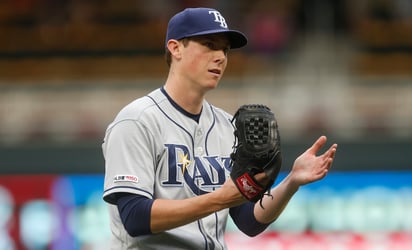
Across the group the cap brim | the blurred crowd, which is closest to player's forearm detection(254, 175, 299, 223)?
the cap brim

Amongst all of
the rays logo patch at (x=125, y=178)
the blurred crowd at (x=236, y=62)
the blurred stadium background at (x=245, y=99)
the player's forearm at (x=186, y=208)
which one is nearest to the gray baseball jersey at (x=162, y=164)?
the rays logo patch at (x=125, y=178)

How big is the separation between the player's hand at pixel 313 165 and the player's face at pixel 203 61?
431mm

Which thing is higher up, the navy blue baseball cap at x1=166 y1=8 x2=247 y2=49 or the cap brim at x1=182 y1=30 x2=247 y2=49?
the navy blue baseball cap at x1=166 y1=8 x2=247 y2=49

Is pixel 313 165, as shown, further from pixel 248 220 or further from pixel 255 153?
pixel 248 220

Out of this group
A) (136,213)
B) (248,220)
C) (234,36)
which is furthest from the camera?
(248,220)

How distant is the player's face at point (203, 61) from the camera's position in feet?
12.8

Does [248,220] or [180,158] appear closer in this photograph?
[180,158]

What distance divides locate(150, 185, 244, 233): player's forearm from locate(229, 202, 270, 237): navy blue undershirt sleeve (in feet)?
1.84

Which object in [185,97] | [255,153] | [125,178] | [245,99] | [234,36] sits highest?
[234,36]

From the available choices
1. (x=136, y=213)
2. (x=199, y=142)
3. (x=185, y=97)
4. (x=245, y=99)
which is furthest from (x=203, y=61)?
(x=245, y=99)

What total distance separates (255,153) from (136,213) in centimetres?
48

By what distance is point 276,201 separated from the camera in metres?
4.02

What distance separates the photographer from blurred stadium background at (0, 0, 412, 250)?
30.8 ft

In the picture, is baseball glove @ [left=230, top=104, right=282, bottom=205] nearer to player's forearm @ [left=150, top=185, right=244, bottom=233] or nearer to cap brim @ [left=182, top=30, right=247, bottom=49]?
player's forearm @ [left=150, top=185, right=244, bottom=233]
